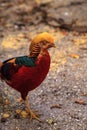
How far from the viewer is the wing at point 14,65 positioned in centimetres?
379

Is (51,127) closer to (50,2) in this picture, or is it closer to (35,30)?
(35,30)

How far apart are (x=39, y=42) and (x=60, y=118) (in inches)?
41.6

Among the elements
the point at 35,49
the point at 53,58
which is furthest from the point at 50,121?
the point at 53,58

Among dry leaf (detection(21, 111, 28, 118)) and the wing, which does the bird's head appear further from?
dry leaf (detection(21, 111, 28, 118))

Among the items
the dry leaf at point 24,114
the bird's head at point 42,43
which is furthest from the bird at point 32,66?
the dry leaf at point 24,114

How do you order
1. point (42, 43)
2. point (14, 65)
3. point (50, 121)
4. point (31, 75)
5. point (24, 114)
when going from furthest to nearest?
1. point (24, 114)
2. point (50, 121)
3. point (14, 65)
4. point (31, 75)
5. point (42, 43)

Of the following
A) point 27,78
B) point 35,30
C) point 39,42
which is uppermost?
point 39,42

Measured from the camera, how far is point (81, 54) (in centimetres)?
582

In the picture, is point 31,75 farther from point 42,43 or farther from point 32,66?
point 42,43

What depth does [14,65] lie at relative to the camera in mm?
3922

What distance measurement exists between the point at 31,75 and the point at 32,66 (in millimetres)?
98

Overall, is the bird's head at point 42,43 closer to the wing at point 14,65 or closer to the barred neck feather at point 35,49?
the barred neck feather at point 35,49

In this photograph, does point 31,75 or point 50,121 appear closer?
point 31,75

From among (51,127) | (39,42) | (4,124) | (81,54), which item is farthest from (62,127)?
(81,54)
